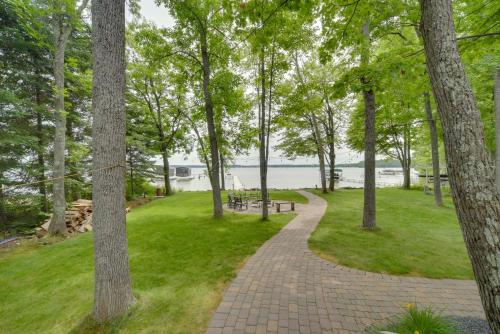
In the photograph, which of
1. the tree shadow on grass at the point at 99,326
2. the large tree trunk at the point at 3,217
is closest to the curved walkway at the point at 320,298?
the tree shadow on grass at the point at 99,326

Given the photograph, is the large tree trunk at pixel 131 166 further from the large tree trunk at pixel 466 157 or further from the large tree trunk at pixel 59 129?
the large tree trunk at pixel 466 157

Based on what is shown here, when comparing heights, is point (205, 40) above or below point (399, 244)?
above

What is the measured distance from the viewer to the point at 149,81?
59.0 feet

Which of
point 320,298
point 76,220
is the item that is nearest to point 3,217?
point 76,220

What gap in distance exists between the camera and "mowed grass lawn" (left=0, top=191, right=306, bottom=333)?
3102mm

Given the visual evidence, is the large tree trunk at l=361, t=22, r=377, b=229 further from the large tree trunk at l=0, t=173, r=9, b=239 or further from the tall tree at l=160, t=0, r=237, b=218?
the large tree trunk at l=0, t=173, r=9, b=239

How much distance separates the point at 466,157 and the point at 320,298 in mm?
2760

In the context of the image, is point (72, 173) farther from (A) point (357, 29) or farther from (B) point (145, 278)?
(A) point (357, 29)

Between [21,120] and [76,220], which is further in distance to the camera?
[21,120]

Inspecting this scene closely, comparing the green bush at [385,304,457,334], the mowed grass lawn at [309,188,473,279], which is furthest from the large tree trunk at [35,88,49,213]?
the green bush at [385,304,457,334]

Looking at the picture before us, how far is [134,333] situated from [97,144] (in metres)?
2.53

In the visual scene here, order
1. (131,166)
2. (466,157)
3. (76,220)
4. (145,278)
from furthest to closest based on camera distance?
(131,166)
(76,220)
(145,278)
(466,157)

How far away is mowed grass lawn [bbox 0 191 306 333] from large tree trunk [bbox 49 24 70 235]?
44.1 inches

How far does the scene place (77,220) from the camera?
9.04 metres
